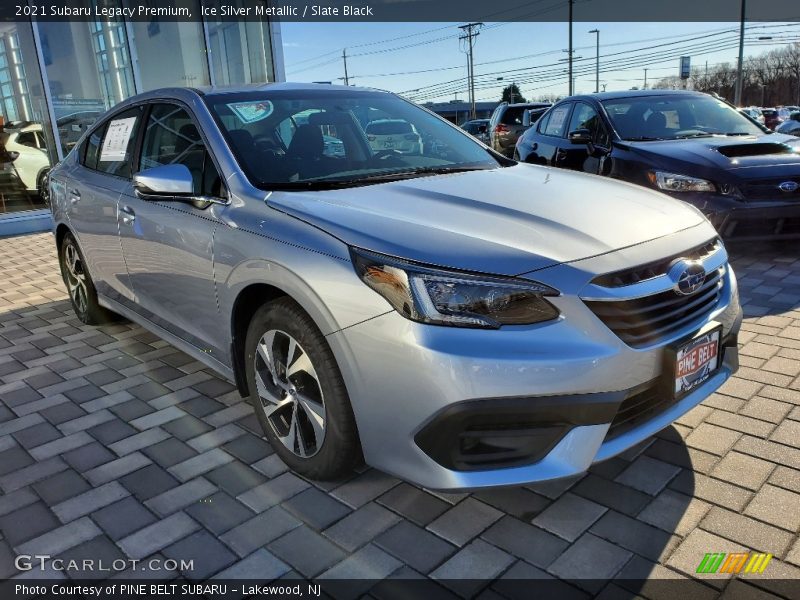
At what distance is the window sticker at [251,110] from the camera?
122 inches

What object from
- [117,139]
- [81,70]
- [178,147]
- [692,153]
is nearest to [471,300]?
[178,147]

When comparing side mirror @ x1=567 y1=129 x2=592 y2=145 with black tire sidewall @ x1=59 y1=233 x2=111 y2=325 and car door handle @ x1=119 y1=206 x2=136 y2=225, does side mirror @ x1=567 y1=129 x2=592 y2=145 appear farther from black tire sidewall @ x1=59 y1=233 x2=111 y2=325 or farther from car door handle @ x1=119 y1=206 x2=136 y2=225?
black tire sidewall @ x1=59 y1=233 x2=111 y2=325

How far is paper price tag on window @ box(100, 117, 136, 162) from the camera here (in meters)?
3.80

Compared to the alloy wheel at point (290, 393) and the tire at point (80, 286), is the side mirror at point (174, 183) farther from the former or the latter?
the tire at point (80, 286)

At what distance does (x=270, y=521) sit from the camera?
237 cm

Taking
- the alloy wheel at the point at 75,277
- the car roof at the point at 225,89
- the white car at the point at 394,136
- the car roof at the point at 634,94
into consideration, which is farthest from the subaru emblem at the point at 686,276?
the car roof at the point at 634,94

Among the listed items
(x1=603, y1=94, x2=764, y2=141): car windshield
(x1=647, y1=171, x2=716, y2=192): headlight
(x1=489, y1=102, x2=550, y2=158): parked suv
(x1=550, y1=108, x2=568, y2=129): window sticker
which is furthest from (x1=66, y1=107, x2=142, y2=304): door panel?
(x1=489, y1=102, x2=550, y2=158): parked suv

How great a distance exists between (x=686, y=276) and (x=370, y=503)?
1419 mm

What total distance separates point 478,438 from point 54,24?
37.5ft

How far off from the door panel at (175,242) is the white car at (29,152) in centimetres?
829

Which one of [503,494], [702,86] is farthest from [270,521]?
[702,86]

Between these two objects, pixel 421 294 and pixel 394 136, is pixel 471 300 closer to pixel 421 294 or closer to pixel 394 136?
pixel 421 294

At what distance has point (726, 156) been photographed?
5.53 metres

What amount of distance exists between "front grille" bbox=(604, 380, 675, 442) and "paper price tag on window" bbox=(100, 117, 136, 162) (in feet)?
10.3
